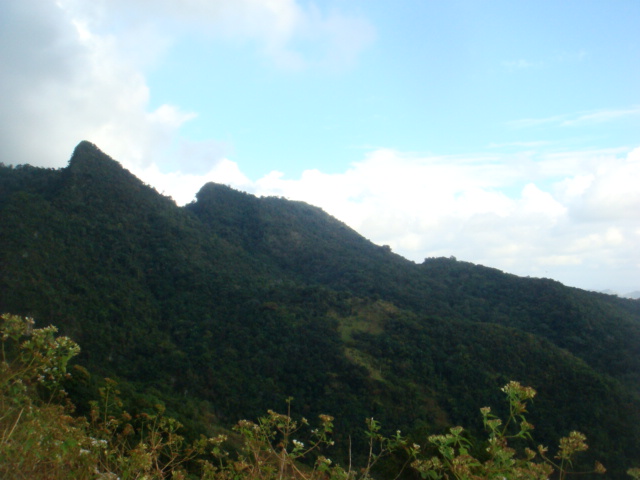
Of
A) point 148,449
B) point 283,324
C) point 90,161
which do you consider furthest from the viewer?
point 90,161

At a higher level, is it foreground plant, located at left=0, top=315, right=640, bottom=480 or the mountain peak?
the mountain peak

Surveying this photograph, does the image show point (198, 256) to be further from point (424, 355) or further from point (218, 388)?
point (424, 355)

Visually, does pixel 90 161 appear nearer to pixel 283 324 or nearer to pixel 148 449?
pixel 283 324

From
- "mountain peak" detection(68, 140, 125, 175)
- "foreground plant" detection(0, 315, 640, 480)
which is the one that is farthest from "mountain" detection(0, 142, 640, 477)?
"foreground plant" detection(0, 315, 640, 480)

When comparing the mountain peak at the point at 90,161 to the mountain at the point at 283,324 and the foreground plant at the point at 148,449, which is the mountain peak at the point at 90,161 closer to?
the mountain at the point at 283,324

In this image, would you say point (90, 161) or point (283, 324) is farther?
point (90, 161)

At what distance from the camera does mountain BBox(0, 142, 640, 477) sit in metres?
19.4

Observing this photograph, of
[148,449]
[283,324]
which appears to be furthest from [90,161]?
[148,449]

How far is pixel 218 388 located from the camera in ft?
66.3

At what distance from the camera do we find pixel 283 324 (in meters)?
25.4

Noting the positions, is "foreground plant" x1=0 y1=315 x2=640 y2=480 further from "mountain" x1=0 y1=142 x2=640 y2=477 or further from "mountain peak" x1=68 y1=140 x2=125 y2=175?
"mountain peak" x1=68 y1=140 x2=125 y2=175

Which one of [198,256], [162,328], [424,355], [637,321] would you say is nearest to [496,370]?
[424,355]

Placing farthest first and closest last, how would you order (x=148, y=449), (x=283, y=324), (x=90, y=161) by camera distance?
(x=90, y=161) → (x=283, y=324) → (x=148, y=449)

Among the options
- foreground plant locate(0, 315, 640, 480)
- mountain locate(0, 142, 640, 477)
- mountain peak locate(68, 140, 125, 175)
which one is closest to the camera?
foreground plant locate(0, 315, 640, 480)
